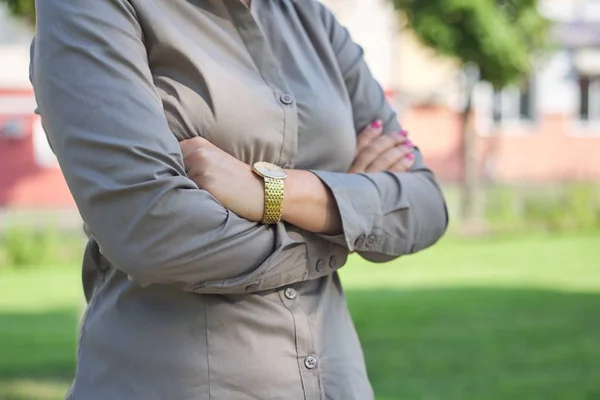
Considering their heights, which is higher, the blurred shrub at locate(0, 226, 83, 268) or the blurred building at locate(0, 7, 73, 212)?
the blurred shrub at locate(0, 226, 83, 268)

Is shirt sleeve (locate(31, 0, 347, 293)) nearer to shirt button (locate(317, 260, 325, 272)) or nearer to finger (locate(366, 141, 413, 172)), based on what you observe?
shirt button (locate(317, 260, 325, 272))

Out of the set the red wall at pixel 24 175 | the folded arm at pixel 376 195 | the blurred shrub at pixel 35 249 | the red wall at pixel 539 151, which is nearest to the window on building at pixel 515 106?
the red wall at pixel 539 151

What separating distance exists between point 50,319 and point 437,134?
18230 mm

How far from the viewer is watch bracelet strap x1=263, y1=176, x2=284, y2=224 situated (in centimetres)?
207

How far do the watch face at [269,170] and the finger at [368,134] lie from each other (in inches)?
15.3

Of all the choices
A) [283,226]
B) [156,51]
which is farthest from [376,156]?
[156,51]

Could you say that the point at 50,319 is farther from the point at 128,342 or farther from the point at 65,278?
the point at 128,342

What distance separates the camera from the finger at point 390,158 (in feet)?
7.93

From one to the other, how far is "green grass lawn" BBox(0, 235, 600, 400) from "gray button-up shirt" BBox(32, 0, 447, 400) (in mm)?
4668

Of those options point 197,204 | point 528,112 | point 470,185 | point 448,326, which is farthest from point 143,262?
point 528,112

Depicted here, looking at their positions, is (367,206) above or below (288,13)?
below

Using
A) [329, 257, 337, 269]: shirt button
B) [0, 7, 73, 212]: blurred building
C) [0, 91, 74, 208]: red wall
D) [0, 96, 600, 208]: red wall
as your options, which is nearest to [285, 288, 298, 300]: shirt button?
[329, 257, 337, 269]: shirt button

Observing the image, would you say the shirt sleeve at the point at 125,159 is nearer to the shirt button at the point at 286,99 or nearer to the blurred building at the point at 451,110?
the shirt button at the point at 286,99

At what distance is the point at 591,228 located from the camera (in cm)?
1880
